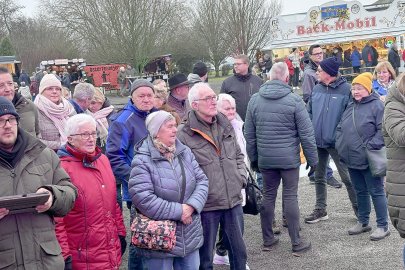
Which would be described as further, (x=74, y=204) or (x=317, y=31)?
(x=317, y=31)

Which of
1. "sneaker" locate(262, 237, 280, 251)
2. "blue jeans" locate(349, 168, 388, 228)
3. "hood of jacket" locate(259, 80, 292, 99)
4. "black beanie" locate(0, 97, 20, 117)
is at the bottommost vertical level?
"sneaker" locate(262, 237, 280, 251)

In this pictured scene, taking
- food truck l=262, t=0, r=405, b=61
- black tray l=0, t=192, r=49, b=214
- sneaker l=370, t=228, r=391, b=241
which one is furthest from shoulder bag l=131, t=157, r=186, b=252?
food truck l=262, t=0, r=405, b=61

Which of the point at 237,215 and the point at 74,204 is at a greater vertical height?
the point at 74,204

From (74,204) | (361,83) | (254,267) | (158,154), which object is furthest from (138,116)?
(361,83)

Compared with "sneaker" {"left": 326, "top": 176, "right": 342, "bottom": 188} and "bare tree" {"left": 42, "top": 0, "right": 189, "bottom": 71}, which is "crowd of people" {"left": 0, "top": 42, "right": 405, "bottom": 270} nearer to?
"sneaker" {"left": 326, "top": 176, "right": 342, "bottom": 188}

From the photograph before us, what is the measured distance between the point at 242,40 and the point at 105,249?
2770cm

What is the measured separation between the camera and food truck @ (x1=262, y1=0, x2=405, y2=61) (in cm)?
2959

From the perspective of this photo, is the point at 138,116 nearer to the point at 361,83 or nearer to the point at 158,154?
the point at 158,154

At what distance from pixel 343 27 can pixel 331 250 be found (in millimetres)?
26290

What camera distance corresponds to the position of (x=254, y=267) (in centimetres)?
560

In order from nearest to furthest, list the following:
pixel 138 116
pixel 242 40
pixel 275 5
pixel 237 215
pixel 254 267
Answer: pixel 237 215
pixel 138 116
pixel 254 267
pixel 242 40
pixel 275 5

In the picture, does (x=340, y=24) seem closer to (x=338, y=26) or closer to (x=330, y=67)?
(x=338, y=26)

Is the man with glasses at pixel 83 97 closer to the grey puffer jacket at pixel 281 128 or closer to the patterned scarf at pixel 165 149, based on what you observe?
the grey puffer jacket at pixel 281 128

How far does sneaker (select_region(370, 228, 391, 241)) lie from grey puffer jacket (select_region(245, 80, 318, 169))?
3.71ft
